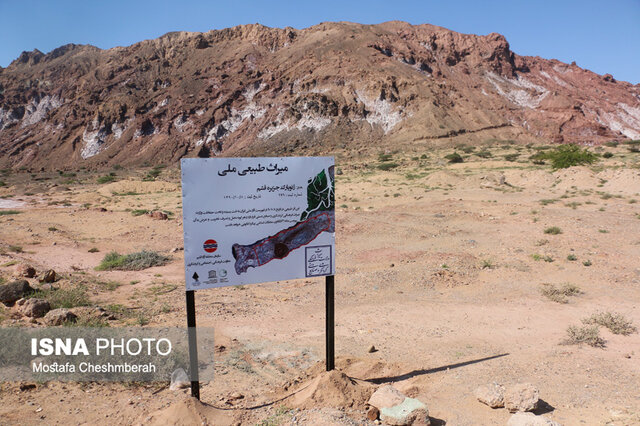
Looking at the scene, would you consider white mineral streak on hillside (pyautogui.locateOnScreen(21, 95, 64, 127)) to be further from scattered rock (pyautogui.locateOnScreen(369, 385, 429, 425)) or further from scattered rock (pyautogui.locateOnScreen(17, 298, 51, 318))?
scattered rock (pyautogui.locateOnScreen(369, 385, 429, 425))

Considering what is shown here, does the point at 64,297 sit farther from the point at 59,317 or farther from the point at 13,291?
A: the point at 59,317

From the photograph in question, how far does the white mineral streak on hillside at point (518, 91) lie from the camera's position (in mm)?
83562

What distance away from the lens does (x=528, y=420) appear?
3758mm

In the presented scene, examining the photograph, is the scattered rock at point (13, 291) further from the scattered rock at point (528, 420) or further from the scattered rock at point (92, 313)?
the scattered rock at point (528, 420)

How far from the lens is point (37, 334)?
5688 millimetres

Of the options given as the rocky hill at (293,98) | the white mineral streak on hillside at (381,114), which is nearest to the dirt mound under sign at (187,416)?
the rocky hill at (293,98)

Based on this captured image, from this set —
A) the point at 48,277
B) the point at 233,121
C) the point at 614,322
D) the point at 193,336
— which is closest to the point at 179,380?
the point at 193,336

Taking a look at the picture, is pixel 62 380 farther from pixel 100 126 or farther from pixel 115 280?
pixel 100 126

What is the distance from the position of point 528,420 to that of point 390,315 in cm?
384

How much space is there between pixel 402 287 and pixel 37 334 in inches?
266

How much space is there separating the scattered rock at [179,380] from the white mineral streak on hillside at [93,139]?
85818 millimetres

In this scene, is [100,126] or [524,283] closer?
[524,283]

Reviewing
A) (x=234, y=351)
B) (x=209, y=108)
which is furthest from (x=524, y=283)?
(x=209, y=108)

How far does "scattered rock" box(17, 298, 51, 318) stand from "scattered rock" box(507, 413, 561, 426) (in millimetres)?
6791
